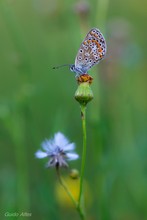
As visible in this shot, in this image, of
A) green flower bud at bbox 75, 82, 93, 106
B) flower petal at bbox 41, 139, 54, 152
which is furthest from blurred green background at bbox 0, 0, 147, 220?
green flower bud at bbox 75, 82, 93, 106

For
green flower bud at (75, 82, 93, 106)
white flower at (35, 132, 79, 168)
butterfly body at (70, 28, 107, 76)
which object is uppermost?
butterfly body at (70, 28, 107, 76)

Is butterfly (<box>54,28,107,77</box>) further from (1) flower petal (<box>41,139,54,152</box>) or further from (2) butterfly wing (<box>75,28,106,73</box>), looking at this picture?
(1) flower petal (<box>41,139,54,152</box>)

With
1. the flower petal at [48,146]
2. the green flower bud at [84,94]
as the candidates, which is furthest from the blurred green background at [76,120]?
the green flower bud at [84,94]

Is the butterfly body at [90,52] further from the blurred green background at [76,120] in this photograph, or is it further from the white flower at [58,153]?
the blurred green background at [76,120]

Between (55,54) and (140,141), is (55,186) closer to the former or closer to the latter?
(140,141)

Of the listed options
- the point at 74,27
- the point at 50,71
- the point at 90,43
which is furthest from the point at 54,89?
the point at 90,43

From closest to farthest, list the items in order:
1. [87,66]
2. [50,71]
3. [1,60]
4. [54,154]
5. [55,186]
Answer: [54,154] → [87,66] → [55,186] → [50,71] → [1,60]

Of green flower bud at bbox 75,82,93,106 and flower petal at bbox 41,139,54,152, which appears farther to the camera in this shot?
flower petal at bbox 41,139,54,152
